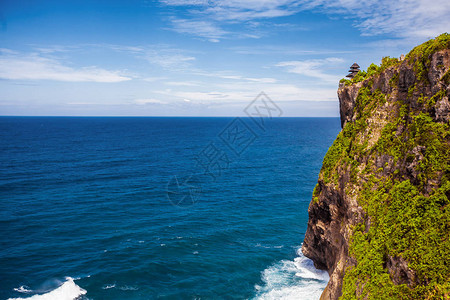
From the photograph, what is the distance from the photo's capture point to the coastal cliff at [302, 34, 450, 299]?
17812 millimetres

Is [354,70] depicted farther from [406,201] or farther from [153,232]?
[153,232]

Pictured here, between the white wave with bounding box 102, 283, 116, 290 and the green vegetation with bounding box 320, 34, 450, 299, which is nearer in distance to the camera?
the green vegetation with bounding box 320, 34, 450, 299

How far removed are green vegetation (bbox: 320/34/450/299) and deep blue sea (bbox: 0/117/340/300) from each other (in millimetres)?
12654

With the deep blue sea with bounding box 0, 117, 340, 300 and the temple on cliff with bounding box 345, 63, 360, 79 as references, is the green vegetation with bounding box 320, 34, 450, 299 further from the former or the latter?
the deep blue sea with bounding box 0, 117, 340, 300

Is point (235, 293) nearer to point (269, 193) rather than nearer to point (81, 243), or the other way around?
point (81, 243)

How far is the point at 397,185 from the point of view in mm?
21312

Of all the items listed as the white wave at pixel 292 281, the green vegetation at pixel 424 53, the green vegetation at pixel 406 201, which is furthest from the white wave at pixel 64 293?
the green vegetation at pixel 424 53

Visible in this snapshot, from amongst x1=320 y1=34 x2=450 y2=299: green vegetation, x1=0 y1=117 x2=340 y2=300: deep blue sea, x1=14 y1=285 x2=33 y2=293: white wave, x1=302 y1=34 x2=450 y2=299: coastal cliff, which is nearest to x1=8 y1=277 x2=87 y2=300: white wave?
x1=0 y1=117 x2=340 y2=300: deep blue sea

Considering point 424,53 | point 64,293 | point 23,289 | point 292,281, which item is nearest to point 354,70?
point 424,53

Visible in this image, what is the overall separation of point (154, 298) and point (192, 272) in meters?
5.78

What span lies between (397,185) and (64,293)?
33.0 m

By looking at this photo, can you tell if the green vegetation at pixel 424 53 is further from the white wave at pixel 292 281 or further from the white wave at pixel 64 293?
the white wave at pixel 64 293

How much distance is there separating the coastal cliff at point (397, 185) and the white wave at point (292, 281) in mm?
6097

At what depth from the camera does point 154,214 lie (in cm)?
4988
